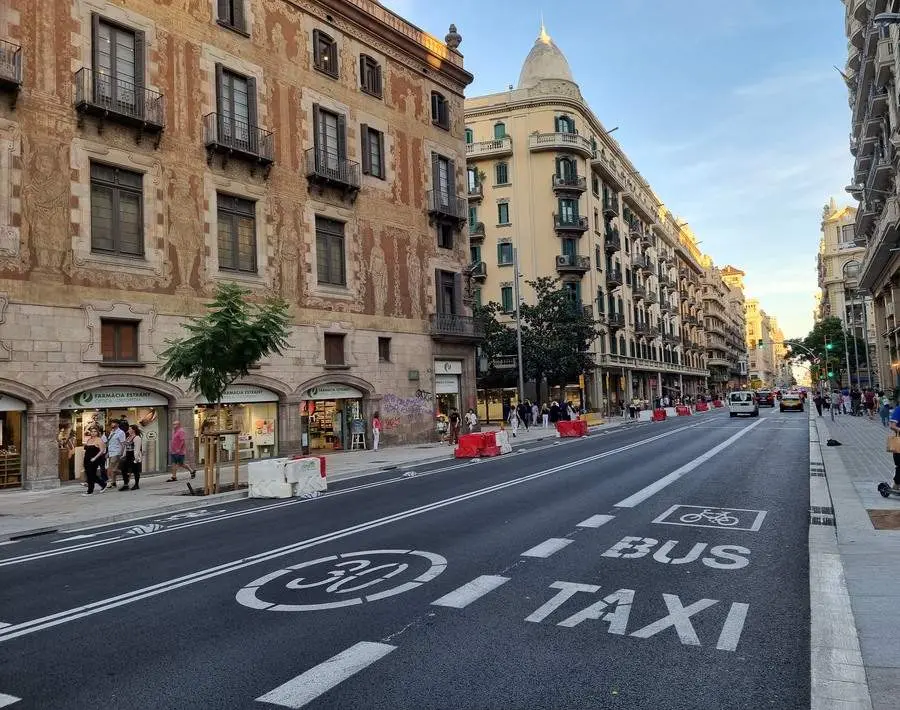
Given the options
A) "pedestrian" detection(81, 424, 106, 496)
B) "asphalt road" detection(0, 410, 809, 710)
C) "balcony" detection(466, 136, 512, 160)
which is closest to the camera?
"asphalt road" detection(0, 410, 809, 710)

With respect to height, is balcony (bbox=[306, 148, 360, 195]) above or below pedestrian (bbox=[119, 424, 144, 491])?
above

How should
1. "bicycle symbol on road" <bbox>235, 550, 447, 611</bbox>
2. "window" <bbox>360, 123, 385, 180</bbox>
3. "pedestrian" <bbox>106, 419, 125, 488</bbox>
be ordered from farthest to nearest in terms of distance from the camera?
"window" <bbox>360, 123, 385, 180</bbox>, "pedestrian" <bbox>106, 419, 125, 488</bbox>, "bicycle symbol on road" <bbox>235, 550, 447, 611</bbox>

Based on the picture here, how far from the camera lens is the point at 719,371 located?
12375cm

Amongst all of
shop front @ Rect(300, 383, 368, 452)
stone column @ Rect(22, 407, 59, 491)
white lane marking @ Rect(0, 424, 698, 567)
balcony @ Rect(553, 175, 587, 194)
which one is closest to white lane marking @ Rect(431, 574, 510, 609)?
white lane marking @ Rect(0, 424, 698, 567)

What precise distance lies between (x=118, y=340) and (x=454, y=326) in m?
17.0

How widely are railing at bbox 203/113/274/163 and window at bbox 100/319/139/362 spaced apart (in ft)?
23.5

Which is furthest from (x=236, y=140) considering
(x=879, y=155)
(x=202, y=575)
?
(x=879, y=155)

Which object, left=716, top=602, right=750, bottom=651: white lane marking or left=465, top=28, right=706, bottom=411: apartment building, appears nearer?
left=716, top=602, right=750, bottom=651: white lane marking

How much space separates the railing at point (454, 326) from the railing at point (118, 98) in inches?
595

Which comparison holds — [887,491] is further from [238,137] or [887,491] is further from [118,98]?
[238,137]

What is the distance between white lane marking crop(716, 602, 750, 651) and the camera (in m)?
5.12

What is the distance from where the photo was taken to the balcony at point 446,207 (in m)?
33.2

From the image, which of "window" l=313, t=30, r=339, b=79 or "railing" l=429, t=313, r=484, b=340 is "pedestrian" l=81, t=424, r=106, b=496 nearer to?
"railing" l=429, t=313, r=484, b=340

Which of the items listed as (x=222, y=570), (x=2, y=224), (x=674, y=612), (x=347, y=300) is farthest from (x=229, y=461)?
(x=674, y=612)
